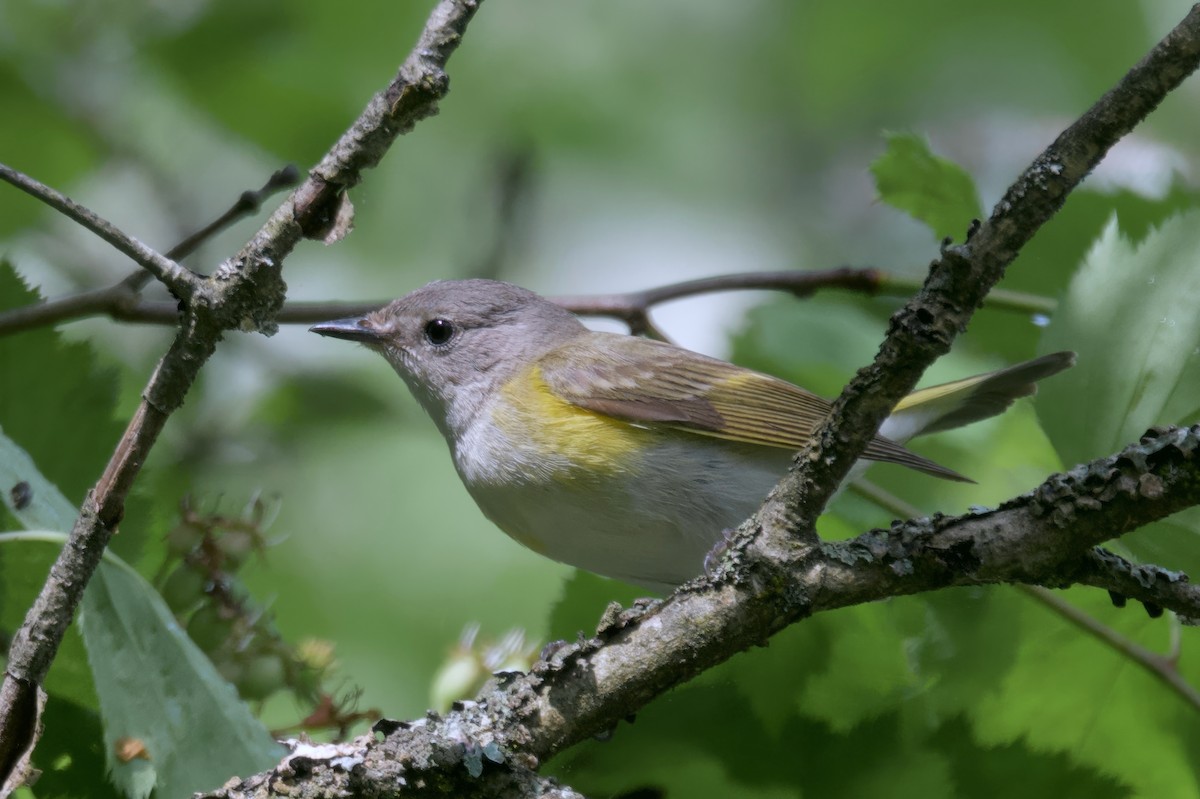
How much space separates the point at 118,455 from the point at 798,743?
1.26m

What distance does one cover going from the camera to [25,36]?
170 inches

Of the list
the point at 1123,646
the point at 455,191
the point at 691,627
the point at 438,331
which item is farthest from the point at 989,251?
the point at 455,191

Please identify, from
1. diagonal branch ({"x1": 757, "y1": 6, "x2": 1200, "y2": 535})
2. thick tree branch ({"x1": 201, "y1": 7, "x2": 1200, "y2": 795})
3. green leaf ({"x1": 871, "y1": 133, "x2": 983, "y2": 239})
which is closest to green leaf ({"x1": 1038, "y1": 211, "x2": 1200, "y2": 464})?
green leaf ({"x1": 871, "y1": 133, "x2": 983, "y2": 239})

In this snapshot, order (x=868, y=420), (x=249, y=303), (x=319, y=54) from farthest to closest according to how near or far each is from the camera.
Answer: (x=319, y=54) < (x=249, y=303) < (x=868, y=420)

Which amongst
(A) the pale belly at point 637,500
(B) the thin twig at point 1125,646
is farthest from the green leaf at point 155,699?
(B) the thin twig at point 1125,646

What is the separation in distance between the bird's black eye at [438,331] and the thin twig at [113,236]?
1566mm

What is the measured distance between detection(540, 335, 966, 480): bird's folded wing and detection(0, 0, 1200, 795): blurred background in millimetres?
227

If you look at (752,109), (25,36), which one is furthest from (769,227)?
(25,36)

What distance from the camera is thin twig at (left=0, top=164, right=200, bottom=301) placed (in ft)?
5.14

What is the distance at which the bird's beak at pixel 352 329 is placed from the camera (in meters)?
3.00

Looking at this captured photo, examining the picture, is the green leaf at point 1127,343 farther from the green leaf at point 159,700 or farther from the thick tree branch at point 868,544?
the green leaf at point 159,700

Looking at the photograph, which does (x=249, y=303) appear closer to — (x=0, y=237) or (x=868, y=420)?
(x=868, y=420)

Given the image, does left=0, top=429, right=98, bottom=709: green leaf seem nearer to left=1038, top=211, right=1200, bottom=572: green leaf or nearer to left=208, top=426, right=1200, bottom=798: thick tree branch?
left=208, top=426, right=1200, bottom=798: thick tree branch

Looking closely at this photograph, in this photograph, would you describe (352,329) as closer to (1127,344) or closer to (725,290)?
(725,290)
